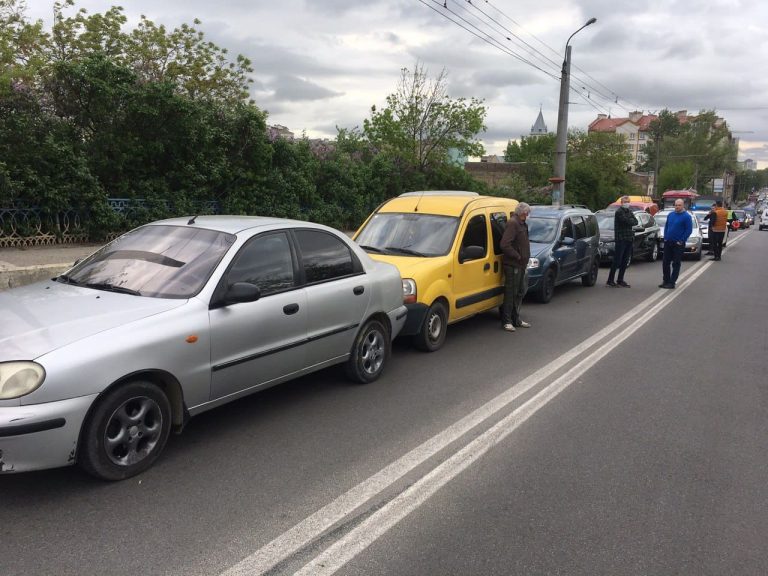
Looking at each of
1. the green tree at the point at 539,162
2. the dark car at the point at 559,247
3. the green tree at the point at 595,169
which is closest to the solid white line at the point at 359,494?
the dark car at the point at 559,247

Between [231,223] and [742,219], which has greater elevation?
[231,223]

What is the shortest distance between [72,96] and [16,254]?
3.49 metres

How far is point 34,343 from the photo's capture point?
129 inches

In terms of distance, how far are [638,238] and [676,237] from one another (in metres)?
4.38

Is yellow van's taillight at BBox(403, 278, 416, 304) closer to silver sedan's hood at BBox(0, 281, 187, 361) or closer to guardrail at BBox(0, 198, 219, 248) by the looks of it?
silver sedan's hood at BBox(0, 281, 187, 361)

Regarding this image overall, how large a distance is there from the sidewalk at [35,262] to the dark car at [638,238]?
39.3 feet

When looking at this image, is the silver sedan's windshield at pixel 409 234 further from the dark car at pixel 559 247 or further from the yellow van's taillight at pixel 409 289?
the dark car at pixel 559 247

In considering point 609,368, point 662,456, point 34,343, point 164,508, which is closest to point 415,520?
point 164,508

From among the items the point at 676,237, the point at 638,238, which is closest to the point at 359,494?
the point at 676,237

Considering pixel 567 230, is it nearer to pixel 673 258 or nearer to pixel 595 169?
pixel 673 258

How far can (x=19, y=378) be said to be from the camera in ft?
10.2

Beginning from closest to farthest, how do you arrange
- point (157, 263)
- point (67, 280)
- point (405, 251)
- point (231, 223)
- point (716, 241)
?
1. point (157, 263)
2. point (67, 280)
3. point (231, 223)
4. point (405, 251)
5. point (716, 241)

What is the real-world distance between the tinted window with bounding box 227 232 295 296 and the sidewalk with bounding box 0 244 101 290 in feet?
17.7

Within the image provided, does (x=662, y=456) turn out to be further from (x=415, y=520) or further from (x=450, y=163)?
(x=450, y=163)
